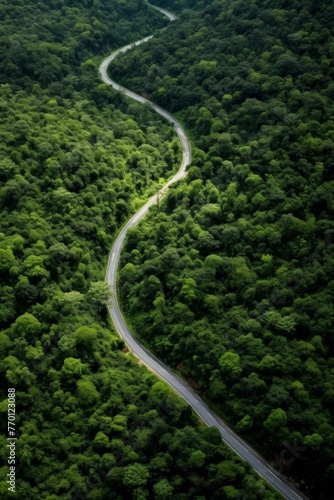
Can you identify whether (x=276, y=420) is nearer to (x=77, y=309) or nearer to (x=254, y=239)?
(x=254, y=239)

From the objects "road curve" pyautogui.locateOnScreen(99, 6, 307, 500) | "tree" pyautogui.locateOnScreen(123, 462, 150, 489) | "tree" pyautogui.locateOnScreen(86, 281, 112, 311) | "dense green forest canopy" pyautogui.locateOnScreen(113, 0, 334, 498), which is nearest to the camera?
"tree" pyautogui.locateOnScreen(123, 462, 150, 489)

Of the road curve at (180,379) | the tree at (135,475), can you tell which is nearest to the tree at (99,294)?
the road curve at (180,379)

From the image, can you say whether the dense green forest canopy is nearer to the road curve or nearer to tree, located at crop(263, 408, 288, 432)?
tree, located at crop(263, 408, 288, 432)

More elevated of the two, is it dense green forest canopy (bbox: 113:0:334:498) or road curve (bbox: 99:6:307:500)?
dense green forest canopy (bbox: 113:0:334:498)

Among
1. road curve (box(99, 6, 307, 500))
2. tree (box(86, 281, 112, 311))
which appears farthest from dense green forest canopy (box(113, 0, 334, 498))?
tree (box(86, 281, 112, 311))

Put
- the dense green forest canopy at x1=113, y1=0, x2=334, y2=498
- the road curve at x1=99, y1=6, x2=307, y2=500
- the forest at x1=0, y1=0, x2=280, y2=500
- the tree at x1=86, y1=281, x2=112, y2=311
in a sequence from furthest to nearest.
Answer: the tree at x1=86, y1=281, x2=112, y2=311 < the dense green forest canopy at x1=113, y1=0, x2=334, y2=498 < the road curve at x1=99, y1=6, x2=307, y2=500 < the forest at x1=0, y1=0, x2=280, y2=500

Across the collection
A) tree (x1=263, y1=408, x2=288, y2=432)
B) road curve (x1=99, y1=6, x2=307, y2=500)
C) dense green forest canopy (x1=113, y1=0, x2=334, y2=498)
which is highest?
dense green forest canopy (x1=113, y1=0, x2=334, y2=498)

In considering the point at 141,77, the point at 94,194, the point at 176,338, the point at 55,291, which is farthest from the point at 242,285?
the point at 141,77

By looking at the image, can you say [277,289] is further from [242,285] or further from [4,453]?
[4,453]
